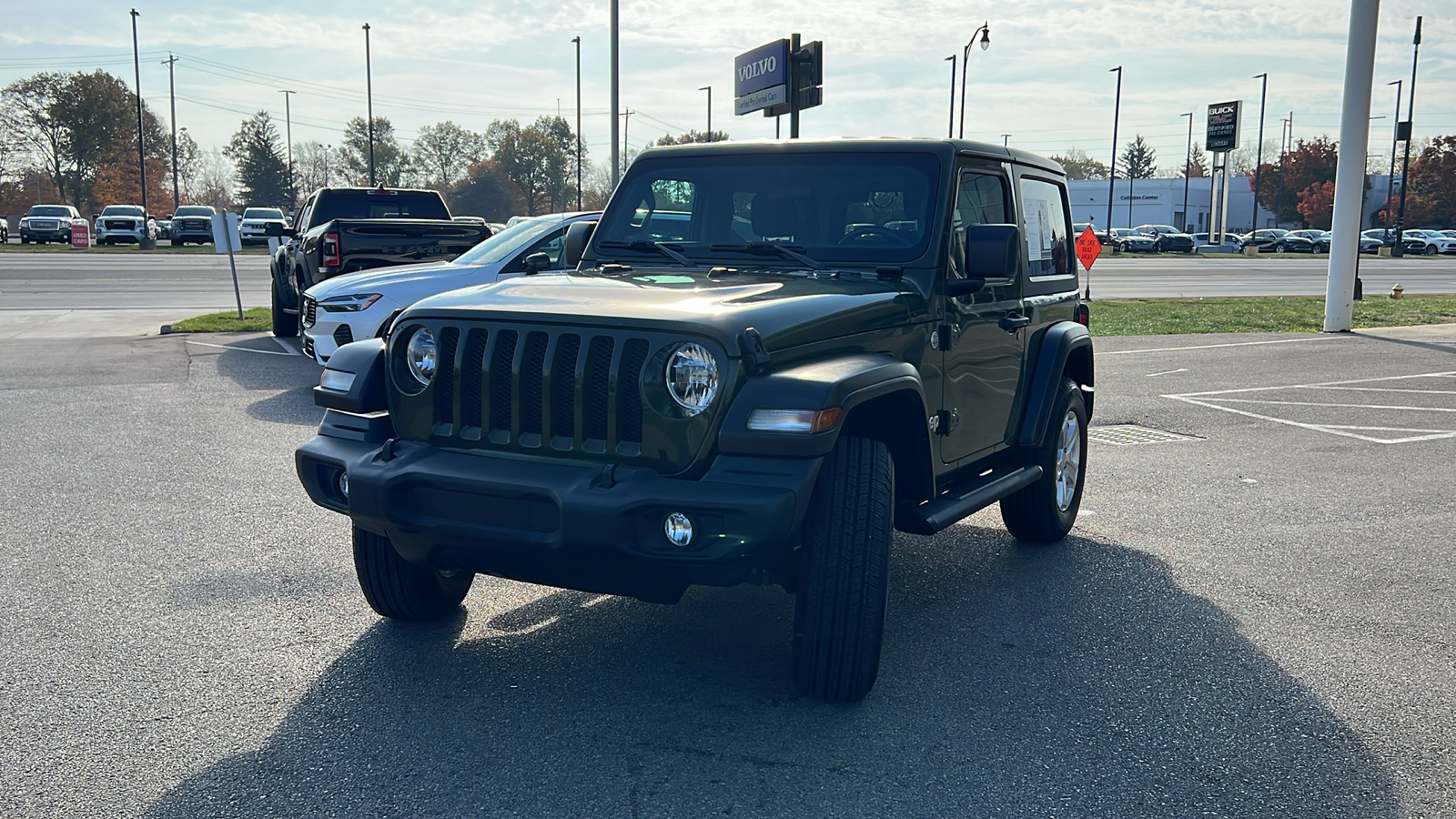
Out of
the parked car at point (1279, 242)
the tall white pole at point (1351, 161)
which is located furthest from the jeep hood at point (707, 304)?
the parked car at point (1279, 242)

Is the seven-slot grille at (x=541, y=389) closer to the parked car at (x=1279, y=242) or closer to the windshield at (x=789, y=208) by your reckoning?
the windshield at (x=789, y=208)

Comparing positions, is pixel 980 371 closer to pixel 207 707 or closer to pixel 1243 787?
pixel 1243 787

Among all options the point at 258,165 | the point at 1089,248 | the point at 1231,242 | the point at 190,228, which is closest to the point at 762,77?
the point at 1089,248

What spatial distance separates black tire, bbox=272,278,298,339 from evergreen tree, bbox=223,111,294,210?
293ft

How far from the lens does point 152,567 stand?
534 cm

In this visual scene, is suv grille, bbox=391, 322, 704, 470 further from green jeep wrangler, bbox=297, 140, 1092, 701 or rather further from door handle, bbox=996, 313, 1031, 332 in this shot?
door handle, bbox=996, 313, 1031, 332

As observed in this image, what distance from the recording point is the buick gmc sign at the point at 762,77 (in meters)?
16.5

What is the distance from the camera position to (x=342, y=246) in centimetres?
1284

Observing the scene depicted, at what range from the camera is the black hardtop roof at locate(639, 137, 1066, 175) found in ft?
16.0

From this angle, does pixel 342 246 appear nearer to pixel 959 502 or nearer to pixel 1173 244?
pixel 959 502

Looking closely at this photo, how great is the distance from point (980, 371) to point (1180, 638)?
1.33 m

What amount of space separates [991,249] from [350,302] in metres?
7.45

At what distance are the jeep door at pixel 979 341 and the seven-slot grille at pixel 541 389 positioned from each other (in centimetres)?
152

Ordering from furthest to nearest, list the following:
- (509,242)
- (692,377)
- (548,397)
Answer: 1. (509,242)
2. (548,397)
3. (692,377)
